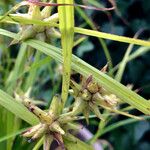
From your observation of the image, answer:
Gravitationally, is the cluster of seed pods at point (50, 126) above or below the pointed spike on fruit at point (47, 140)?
above

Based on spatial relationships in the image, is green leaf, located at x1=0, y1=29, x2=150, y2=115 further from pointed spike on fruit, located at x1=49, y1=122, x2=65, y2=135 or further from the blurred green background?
the blurred green background

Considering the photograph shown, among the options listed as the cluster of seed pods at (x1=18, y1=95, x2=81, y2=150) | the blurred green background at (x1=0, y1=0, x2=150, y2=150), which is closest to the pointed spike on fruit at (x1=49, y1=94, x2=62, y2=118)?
the cluster of seed pods at (x1=18, y1=95, x2=81, y2=150)

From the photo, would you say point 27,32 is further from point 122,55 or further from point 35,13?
point 122,55

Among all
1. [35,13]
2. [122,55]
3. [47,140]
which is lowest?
[122,55]

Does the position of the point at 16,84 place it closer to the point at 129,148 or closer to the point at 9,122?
the point at 9,122

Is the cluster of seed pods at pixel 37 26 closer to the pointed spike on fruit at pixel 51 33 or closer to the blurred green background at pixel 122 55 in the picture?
the pointed spike on fruit at pixel 51 33

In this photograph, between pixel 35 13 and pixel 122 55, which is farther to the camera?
pixel 122 55

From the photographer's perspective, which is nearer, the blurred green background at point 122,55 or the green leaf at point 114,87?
the green leaf at point 114,87

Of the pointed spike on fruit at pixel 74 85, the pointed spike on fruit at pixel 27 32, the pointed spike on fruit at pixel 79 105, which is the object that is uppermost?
the pointed spike on fruit at pixel 27 32

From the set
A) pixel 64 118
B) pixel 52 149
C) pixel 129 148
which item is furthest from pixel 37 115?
pixel 129 148

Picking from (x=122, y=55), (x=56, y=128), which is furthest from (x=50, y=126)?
(x=122, y=55)

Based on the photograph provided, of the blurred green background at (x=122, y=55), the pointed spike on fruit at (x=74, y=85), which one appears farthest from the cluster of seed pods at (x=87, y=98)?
the blurred green background at (x=122, y=55)
